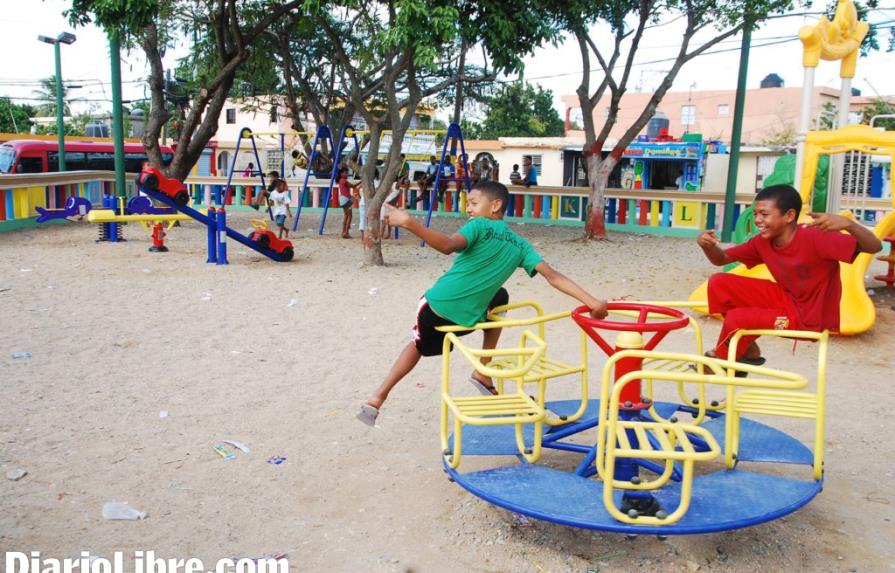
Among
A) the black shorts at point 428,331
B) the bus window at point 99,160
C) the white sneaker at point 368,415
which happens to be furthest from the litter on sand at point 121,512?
the bus window at point 99,160

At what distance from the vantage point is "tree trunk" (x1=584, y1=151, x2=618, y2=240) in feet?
50.5

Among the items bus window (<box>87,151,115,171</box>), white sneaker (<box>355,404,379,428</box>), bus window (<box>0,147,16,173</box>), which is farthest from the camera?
bus window (<box>87,151,115,171</box>)

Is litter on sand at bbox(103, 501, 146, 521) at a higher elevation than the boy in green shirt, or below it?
below

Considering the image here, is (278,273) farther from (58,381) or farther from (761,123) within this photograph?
(761,123)

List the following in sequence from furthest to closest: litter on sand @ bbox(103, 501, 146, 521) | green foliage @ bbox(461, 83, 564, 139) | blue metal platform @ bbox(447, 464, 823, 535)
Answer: green foliage @ bbox(461, 83, 564, 139)
litter on sand @ bbox(103, 501, 146, 521)
blue metal platform @ bbox(447, 464, 823, 535)

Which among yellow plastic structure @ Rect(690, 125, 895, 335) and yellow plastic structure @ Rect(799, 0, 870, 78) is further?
yellow plastic structure @ Rect(799, 0, 870, 78)

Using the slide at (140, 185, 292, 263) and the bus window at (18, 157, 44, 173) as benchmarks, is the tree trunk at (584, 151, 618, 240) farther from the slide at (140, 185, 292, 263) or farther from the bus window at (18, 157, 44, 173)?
the bus window at (18, 157, 44, 173)

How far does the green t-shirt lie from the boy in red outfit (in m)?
0.98

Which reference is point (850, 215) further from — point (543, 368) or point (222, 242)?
point (222, 242)

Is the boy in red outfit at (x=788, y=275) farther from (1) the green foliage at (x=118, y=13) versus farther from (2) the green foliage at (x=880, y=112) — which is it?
(2) the green foliage at (x=880, y=112)

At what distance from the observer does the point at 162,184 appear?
1116 cm

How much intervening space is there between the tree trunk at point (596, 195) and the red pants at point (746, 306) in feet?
36.9

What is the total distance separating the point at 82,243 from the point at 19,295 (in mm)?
5096

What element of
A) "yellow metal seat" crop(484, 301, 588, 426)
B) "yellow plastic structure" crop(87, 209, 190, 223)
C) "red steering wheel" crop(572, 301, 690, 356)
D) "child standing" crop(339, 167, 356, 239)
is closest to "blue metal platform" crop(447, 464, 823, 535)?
"yellow metal seat" crop(484, 301, 588, 426)
